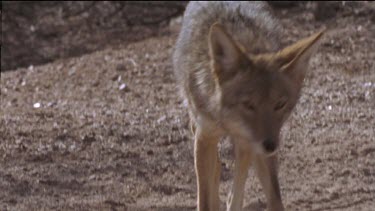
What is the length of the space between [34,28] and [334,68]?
4042 mm

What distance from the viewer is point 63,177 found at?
748 centimetres

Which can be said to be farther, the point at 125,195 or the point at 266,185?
the point at 125,195

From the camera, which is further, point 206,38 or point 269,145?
point 206,38

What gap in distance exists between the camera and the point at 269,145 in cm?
579

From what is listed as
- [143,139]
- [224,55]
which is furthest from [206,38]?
[143,139]

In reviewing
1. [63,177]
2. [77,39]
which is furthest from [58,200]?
[77,39]

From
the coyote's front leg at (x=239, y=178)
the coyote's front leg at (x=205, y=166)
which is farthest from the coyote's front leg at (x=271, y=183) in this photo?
the coyote's front leg at (x=205, y=166)

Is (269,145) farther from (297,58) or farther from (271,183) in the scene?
(271,183)

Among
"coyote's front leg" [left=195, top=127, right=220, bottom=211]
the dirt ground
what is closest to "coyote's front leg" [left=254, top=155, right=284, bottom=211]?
"coyote's front leg" [left=195, top=127, right=220, bottom=211]

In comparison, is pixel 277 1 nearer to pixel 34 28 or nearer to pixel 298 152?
pixel 34 28

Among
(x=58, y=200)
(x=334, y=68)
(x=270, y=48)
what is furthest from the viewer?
(x=334, y=68)

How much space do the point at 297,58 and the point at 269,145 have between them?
0.62 meters

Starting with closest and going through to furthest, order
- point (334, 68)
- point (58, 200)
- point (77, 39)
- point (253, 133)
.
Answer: point (253, 133) → point (58, 200) → point (334, 68) → point (77, 39)

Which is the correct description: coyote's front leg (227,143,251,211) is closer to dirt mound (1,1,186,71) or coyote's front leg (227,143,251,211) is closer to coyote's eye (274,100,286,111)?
coyote's eye (274,100,286,111)
